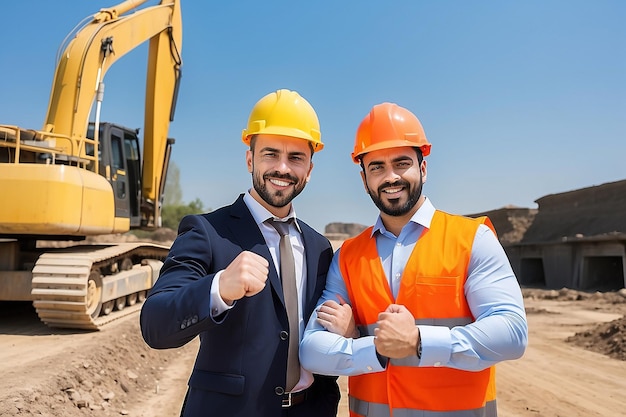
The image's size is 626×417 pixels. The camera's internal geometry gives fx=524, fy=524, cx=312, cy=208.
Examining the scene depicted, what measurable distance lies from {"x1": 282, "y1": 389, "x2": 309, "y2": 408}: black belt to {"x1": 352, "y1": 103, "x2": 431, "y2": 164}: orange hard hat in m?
1.10

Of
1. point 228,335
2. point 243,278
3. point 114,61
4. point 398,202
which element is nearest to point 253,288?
point 243,278

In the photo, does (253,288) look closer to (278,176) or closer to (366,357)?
(366,357)

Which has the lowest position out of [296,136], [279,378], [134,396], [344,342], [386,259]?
[134,396]

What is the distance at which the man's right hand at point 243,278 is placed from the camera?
5.62 feet

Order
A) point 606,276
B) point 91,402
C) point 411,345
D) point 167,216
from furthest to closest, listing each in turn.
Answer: point 167,216 → point 606,276 → point 91,402 → point 411,345

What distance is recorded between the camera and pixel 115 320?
8.70 m

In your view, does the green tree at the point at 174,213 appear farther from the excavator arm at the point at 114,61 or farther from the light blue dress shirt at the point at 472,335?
the light blue dress shirt at the point at 472,335

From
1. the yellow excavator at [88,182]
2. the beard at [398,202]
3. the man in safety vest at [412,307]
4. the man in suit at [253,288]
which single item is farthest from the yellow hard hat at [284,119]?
the yellow excavator at [88,182]

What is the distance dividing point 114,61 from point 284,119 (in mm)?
7200

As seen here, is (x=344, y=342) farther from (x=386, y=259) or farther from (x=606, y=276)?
(x=606, y=276)

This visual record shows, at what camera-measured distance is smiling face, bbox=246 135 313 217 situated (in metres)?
2.30

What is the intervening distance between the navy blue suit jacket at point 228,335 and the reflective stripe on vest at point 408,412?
0.14 m

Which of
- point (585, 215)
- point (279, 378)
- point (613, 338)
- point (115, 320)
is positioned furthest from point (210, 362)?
point (585, 215)

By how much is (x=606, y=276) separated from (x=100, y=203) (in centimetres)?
1739
